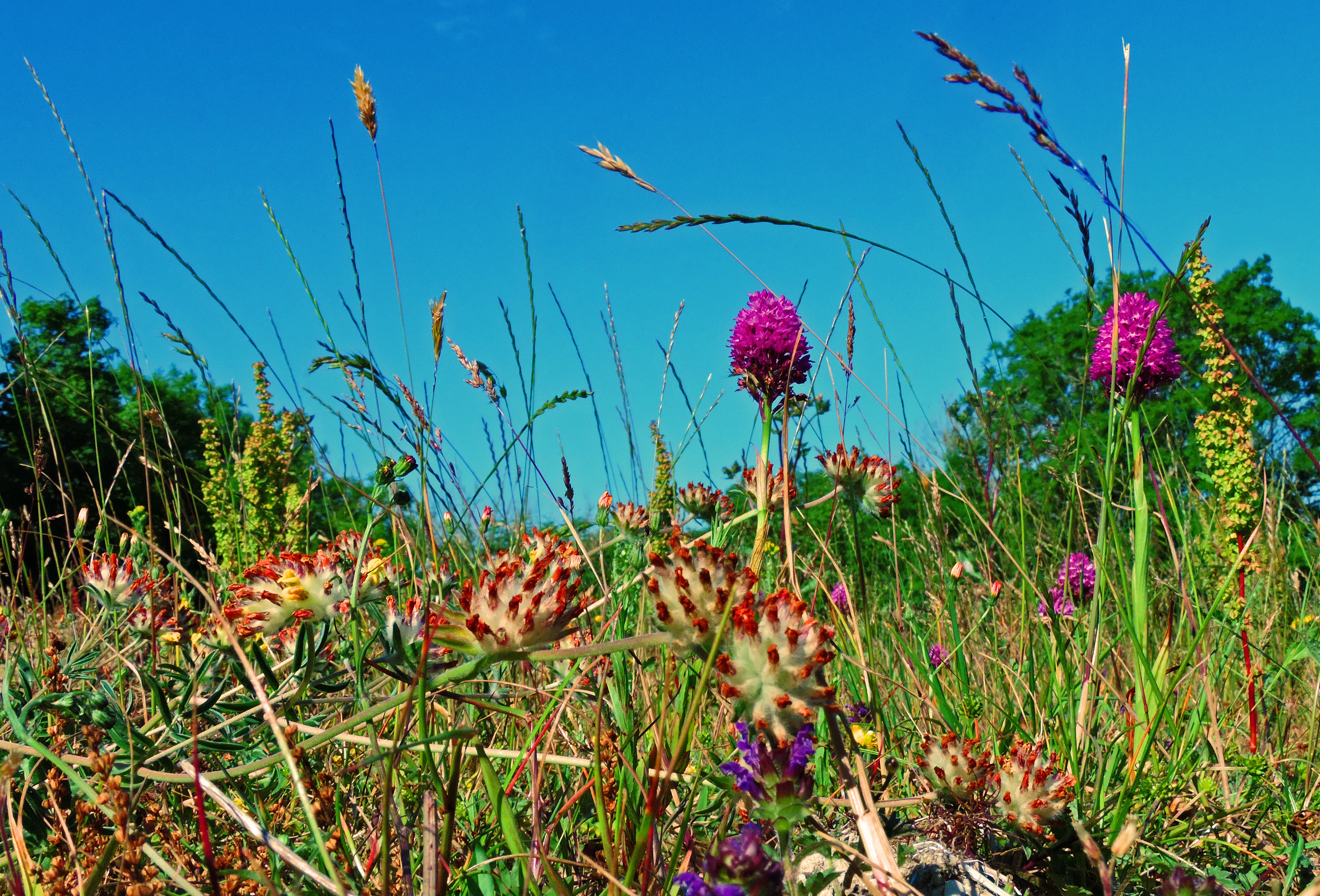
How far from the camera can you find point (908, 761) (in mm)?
1469

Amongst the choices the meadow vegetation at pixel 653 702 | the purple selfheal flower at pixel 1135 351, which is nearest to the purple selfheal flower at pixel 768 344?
the meadow vegetation at pixel 653 702

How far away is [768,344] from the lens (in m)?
1.94

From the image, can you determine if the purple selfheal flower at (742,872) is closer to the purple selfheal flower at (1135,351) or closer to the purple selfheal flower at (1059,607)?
the purple selfheal flower at (1059,607)

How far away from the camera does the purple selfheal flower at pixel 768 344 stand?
1.89 meters

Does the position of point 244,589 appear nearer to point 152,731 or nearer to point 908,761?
point 152,731

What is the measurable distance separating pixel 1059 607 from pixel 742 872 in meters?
2.78

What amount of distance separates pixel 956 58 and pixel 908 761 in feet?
4.26

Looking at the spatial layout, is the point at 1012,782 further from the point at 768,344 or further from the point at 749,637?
the point at 768,344

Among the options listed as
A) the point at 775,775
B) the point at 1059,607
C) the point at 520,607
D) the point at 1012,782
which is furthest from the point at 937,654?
the point at 520,607

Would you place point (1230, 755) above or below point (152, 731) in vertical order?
below

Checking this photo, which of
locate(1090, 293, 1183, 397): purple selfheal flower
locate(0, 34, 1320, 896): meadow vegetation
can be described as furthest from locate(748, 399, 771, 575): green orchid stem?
locate(1090, 293, 1183, 397): purple selfheal flower

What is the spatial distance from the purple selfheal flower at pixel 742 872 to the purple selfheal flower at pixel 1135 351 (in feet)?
5.57

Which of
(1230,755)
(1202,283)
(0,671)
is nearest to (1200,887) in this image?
(1230,755)

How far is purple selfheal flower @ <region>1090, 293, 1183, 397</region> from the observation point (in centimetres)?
205
